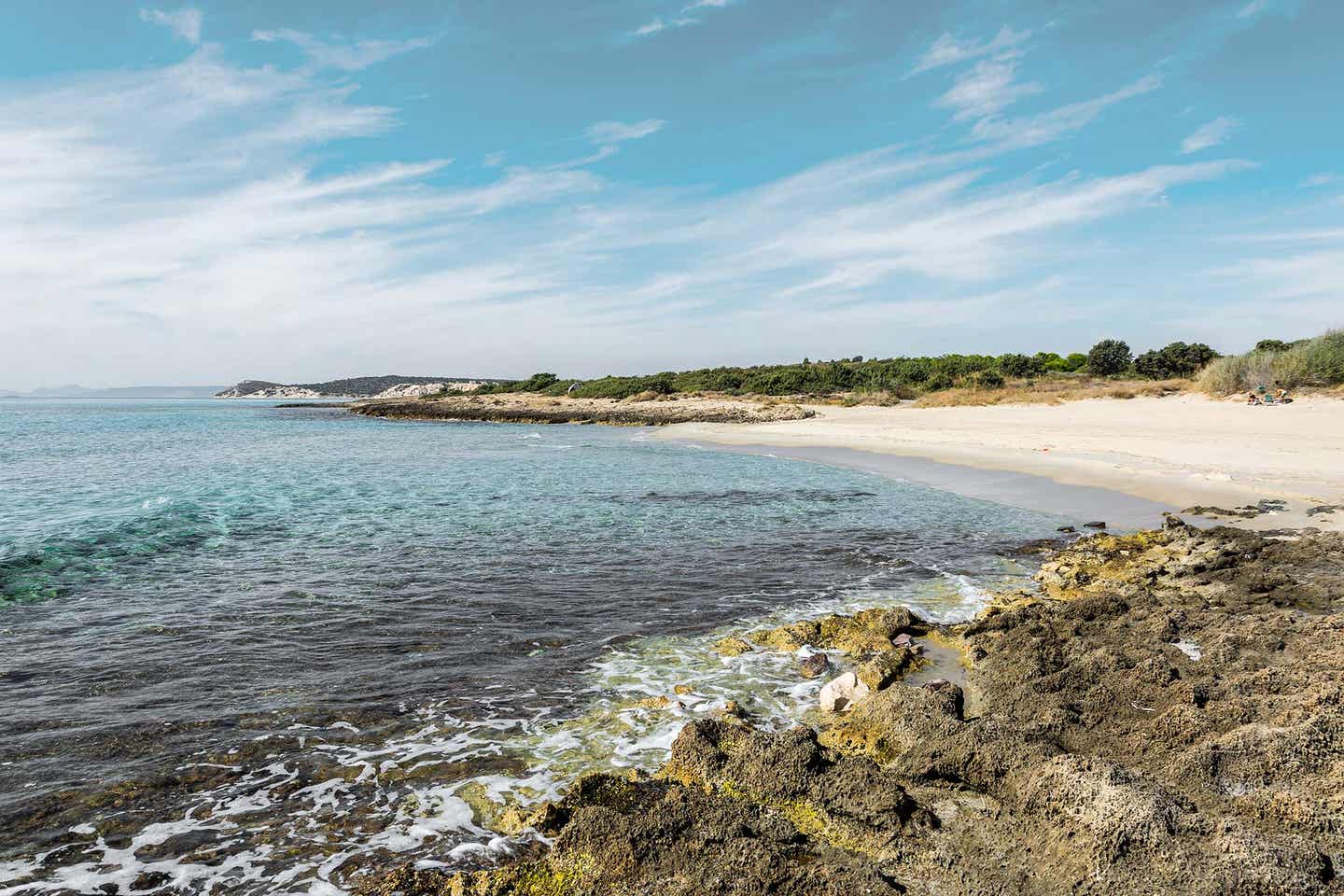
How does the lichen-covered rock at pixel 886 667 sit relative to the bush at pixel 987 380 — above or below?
below

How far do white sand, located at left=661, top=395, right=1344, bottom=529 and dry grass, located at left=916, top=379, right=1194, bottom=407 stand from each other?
307cm

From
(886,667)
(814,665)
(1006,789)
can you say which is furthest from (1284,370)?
(1006,789)

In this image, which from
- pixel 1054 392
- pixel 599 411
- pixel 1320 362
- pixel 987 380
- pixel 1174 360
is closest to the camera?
pixel 1320 362

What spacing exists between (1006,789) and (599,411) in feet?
235

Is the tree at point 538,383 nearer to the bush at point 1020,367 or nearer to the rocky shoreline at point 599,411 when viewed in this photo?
the rocky shoreline at point 599,411

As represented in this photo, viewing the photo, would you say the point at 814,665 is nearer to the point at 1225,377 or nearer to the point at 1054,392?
the point at 1225,377

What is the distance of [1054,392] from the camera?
162 feet

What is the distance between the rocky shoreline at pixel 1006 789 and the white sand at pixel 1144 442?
9705mm

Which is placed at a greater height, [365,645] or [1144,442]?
[1144,442]

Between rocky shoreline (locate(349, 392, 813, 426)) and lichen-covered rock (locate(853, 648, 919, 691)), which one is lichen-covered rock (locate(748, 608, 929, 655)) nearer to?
lichen-covered rock (locate(853, 648, 919, 691))

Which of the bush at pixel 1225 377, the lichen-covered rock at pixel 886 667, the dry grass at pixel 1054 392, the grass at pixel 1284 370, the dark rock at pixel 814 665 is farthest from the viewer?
the dry grass at pixel 1054 392

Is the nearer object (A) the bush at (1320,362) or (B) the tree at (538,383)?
(A) the bush at (1320,362)

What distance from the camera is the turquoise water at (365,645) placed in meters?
4.41

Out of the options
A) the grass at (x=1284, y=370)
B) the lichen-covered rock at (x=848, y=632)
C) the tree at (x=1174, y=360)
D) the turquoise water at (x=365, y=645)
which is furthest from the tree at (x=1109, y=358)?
the lichen-covered rock at (x=848, y=632)
